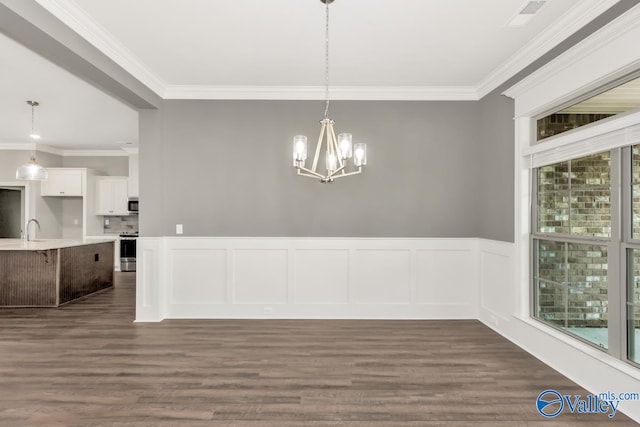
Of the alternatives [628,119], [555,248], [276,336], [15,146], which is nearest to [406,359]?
[276,336]

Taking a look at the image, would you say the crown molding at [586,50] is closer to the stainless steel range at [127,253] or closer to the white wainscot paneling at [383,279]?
the white wainscot paneling at [383,279]

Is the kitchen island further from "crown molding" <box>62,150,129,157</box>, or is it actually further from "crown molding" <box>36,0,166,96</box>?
"crown molding" <box>62,150,129,157</box>

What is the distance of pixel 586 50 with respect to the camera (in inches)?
110

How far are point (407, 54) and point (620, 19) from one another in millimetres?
1716

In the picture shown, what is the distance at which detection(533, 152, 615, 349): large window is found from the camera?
112 inches

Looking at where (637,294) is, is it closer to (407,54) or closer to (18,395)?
(407,54)

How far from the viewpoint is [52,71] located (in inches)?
166

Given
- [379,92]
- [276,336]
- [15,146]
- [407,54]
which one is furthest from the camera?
[15,146]

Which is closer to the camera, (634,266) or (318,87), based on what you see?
(634,266)

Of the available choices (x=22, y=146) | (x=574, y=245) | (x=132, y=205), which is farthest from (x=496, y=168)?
(x=22, y=146)

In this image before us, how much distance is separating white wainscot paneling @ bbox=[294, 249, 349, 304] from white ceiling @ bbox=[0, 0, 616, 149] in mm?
1970

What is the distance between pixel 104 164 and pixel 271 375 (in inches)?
316

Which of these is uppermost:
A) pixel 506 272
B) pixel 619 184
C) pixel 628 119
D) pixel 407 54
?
pixel 407 54

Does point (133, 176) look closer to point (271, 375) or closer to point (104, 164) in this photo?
A: point (104, 164)
